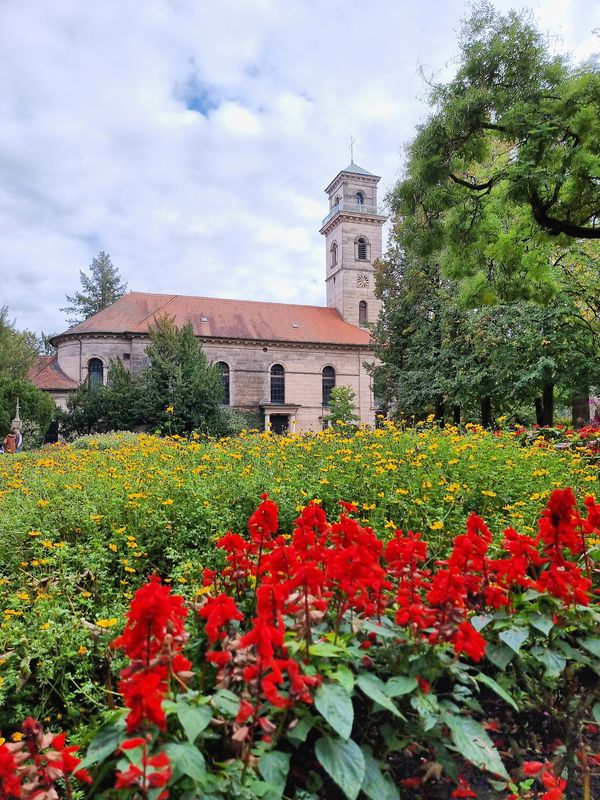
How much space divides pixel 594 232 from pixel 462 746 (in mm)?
4893

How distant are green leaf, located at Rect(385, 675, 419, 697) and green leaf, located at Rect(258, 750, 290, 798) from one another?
31cm

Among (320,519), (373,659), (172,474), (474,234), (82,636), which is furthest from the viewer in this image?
(172,474)

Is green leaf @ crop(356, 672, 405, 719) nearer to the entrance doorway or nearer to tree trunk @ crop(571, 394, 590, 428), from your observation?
tree trunk @ crop(571, 394, 590, 428)

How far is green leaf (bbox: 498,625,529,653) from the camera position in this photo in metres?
1.60

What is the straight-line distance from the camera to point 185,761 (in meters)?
1.17

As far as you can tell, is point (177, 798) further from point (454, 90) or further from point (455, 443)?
point (455, 443)

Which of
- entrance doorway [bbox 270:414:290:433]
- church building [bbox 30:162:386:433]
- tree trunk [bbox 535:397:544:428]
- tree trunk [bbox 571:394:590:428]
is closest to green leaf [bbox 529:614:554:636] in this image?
tree trunk [bbox 571:394:590:428]

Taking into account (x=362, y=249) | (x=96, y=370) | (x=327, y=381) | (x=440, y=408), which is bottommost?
(x=440, y=408)

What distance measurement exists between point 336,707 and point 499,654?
622 mm

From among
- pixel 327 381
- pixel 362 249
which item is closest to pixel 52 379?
pixel 327 381

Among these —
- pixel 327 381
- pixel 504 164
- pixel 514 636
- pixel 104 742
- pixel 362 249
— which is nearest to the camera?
pixel 104 742

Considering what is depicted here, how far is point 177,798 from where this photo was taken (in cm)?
125

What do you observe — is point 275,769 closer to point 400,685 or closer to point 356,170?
point 400,685

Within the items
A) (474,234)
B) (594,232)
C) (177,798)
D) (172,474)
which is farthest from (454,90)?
(177,798)
